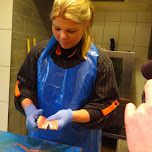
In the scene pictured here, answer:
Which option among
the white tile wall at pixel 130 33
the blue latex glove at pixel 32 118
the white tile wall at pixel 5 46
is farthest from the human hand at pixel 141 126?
the white tile wall at pixel 130 33

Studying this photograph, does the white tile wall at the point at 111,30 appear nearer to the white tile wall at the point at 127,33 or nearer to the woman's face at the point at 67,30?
the white tile wall at the point at 127,33

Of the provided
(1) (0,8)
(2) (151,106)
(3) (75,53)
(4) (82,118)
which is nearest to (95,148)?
(4) (82,118)

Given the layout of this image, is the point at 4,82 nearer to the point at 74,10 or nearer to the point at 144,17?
the point at 74,10

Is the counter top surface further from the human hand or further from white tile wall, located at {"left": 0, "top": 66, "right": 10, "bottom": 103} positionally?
white tile wall, located at {"left": 0, "top": 66, "right": 10, "bottom": 103}

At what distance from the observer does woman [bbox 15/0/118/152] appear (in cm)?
86

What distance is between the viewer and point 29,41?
1.86 metres

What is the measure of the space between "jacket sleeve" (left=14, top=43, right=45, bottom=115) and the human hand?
2.41 ft

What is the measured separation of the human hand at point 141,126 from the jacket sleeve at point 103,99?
0.53 m

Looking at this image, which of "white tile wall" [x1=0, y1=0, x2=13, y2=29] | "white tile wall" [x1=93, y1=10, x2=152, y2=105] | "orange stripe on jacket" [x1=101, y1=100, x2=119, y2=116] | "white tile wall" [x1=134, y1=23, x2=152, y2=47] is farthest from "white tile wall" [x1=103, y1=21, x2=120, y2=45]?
"orange stripe on jacket" [x1=101, y1=100, x2=119, y2=116]

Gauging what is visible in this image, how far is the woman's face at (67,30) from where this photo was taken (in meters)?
0.83

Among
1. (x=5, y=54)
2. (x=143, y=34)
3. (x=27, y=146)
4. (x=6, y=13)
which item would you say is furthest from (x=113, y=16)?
(x=27, y=146)

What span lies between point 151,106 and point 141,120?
32mm

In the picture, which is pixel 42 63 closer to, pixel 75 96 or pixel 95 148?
pixel 75 96

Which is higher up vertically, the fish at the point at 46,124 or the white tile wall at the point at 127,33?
the white tile wall at the point at 127,33
